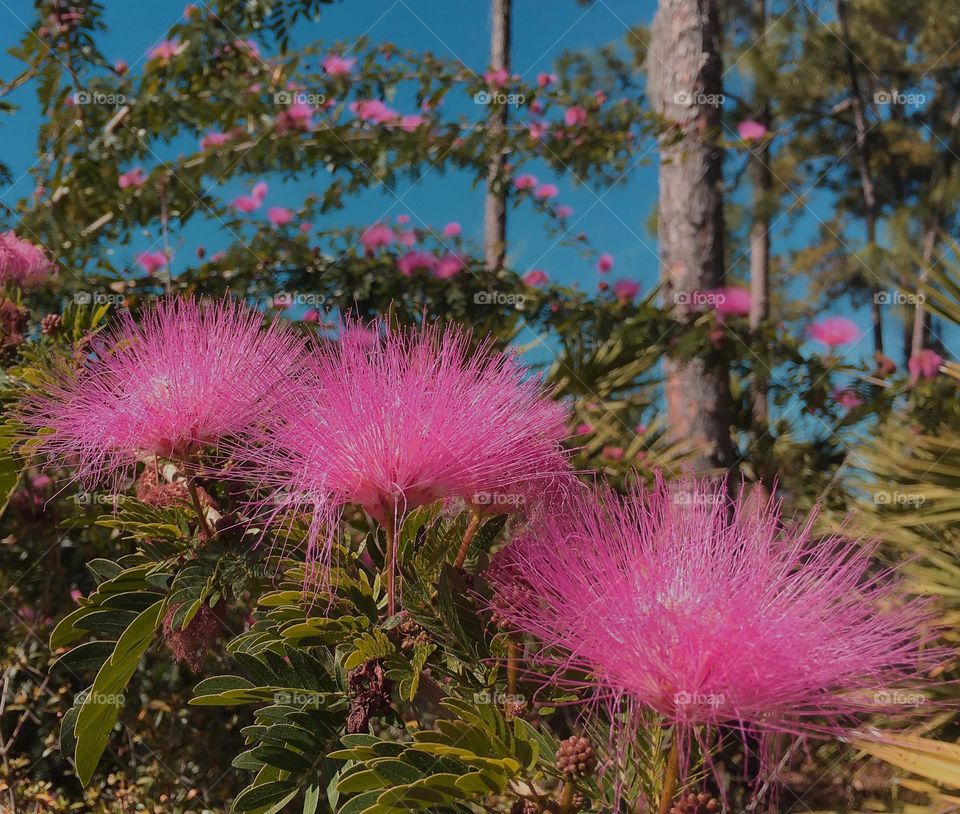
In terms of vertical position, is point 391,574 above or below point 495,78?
below

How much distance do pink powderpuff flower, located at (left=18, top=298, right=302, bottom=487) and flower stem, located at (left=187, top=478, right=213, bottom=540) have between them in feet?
0.16

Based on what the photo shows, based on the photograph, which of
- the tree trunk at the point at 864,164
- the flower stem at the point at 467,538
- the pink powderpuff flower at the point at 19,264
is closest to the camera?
the flower stem at the point at 467,538

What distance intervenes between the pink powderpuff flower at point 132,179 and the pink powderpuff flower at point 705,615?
401 centimetres

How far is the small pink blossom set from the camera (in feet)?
16.5

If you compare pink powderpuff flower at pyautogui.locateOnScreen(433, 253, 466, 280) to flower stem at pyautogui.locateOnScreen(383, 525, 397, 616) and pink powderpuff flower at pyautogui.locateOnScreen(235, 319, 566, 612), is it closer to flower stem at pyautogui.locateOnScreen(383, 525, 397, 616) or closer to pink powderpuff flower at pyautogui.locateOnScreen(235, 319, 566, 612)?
pink powderpuff flower at pyautogui.locateOnScreen(235, 319, 566, 612)

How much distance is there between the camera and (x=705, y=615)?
0.91 metres

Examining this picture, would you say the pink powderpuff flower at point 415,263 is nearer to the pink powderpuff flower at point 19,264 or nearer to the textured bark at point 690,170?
the textured bark at point 690,170

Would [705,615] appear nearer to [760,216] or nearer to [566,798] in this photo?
[566,798]

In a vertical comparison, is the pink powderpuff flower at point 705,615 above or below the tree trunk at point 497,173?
below

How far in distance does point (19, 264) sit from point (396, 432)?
5.59ft

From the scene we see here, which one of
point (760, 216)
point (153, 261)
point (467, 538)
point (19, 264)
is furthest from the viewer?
point (760, 216)

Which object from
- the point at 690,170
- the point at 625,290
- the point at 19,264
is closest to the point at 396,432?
the point at 19,264

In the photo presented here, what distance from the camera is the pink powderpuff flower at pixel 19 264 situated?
84.6 inches

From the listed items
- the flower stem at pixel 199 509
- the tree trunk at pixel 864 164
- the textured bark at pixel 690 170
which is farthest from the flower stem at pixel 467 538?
the tree trunk at pixel 864 164
